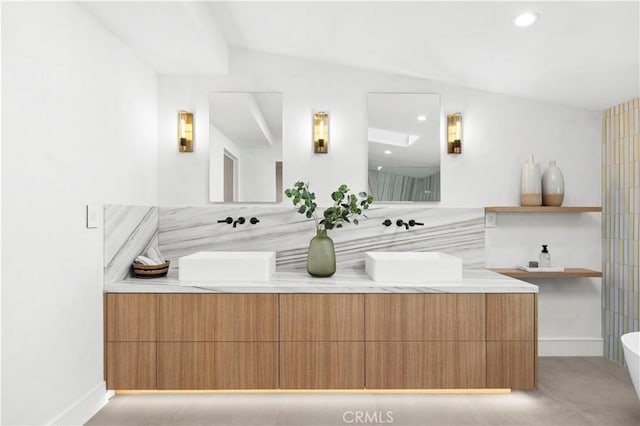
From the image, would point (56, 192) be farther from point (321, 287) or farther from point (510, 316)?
point (510, 316)

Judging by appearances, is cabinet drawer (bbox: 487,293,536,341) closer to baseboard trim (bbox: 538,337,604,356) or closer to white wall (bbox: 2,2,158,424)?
baseboard trim (bbox: 538,337,604,356)

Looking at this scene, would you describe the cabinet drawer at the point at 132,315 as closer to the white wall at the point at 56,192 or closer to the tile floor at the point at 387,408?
the white wall at the point at 56,192

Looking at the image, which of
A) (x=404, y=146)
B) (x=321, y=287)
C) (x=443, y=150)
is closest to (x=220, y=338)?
(x=321, y=287)

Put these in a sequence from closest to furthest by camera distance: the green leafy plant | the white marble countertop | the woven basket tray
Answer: the white marble countertop → the woven basket tray → the green leafy plant

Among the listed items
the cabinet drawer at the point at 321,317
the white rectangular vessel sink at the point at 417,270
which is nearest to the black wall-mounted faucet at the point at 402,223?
the white rectangular vessel sink at the point at 417,270

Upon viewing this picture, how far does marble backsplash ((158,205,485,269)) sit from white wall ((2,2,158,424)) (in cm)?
61

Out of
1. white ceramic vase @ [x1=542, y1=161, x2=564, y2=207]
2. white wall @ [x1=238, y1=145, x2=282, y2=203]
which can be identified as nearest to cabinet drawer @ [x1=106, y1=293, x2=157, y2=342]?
white wall @ [x1=238, y1=145, x2=282, y2=203]

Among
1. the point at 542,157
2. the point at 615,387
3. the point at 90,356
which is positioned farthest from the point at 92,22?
the point at 615,387

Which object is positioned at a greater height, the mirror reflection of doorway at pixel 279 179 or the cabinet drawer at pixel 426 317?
the mirror reflection of doorway at pixel 279 179

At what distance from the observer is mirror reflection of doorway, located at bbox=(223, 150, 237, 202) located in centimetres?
A: 312

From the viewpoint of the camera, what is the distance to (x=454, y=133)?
10.3ft

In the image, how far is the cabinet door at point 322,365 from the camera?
95.7 inches

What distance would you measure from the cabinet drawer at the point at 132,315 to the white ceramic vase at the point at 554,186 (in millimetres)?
2808

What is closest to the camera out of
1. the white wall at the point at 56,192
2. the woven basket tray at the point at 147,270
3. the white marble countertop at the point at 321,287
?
the white wall at the point at 56,192
